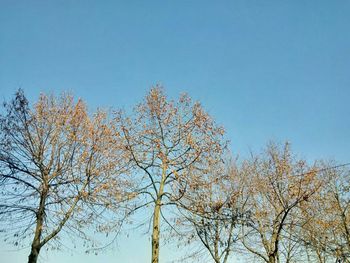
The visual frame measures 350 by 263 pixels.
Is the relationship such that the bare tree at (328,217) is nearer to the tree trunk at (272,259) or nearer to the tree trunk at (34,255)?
the tree trunk at (272,259)

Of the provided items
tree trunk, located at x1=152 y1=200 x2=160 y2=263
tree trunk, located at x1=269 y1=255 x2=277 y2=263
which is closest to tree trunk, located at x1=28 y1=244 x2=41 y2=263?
tree trunk, located at x1=152 y1=200 x2=160 y2=263

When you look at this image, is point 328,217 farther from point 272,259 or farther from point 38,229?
point 38,229

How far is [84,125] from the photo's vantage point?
722 inches

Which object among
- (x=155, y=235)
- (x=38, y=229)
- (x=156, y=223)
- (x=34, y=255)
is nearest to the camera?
(x=155, y=235)

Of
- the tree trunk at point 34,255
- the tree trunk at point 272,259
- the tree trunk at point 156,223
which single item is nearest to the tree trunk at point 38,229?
the tree trunk at point 34,255

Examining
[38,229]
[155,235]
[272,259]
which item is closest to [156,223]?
[155,235]

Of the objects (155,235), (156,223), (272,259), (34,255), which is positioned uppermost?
(156,223)

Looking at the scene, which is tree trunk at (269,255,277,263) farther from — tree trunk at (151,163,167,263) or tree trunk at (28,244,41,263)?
tree trunk at (28,244,41,263)

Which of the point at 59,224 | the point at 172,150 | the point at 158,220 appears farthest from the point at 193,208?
the point at 59,224

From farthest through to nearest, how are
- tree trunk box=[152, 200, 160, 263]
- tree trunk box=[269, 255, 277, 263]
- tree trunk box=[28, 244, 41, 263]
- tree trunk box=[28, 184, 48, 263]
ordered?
tree trunk box=[269, 255, 277, 263]
tree trunk box=[28, 184, 48, 263]
tree trunk box=[28, 244, 41, 263]
tree trunk box=[152, 200, 160, 263]

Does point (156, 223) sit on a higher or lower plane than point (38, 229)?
lower

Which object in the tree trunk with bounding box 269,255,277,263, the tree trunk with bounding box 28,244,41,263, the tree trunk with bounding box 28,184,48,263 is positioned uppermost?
the tree trunk with bounding box 28,184,48,263

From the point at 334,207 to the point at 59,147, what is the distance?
63.5 ft

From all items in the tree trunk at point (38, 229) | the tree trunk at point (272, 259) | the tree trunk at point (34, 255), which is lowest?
the tree trunk at point (272, 259)
